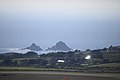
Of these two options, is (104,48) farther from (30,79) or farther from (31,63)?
(30,79)

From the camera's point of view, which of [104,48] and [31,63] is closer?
[31,63]

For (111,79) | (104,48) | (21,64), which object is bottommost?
(111,79)

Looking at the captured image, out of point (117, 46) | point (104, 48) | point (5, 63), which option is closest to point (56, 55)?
point (5, 63)

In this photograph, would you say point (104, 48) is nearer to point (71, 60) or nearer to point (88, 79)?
A: point (71, 60)

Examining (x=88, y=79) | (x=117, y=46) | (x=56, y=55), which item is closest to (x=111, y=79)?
(x=88, y=79)

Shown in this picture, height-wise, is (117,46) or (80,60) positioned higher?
(117,46)

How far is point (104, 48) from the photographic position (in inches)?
3359

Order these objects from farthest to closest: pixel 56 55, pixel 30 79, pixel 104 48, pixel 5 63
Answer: pixel 104 48 < pixel 56 55 < pixel 5 63 < pixel 30 79

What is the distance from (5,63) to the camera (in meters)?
54.4

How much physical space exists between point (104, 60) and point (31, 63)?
1757 cm

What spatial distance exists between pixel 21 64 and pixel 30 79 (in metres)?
26.5

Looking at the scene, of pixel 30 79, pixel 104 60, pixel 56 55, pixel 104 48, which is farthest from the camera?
pixel 104 48

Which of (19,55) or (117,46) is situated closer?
(19,55)

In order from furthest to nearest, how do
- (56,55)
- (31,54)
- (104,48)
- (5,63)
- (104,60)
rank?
(104,48)
(31,54)
(56,55)
(104,60)
(5,63)
